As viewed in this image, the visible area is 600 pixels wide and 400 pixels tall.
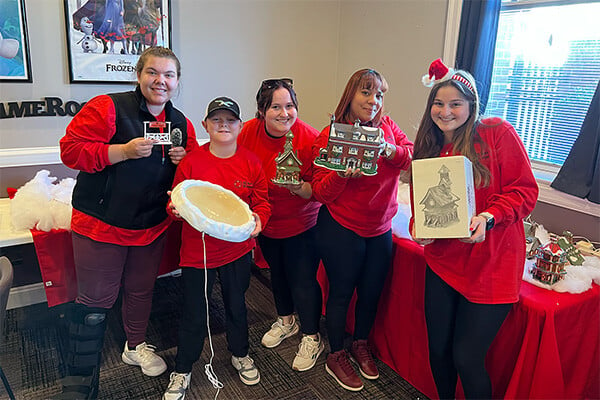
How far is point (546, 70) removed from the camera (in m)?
2.50

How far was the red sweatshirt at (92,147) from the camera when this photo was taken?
5.47 ft

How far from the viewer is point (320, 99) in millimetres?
3857

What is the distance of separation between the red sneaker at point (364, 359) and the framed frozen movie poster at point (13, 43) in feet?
7.94

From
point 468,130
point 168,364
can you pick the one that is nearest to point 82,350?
point 168,364

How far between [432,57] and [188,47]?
Answer: 5.61 ft

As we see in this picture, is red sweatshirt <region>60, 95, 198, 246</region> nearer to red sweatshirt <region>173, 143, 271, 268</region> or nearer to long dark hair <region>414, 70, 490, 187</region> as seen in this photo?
red sweatshirt <region>173, 143, 271, 268</region>

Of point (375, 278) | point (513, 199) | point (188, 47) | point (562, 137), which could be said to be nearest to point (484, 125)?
point (513, 199)

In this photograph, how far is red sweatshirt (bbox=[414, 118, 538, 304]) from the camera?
55.7 inches

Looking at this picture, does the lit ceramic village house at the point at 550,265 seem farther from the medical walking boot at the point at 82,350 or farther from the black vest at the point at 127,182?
the medical walking boot at the point at 82,350

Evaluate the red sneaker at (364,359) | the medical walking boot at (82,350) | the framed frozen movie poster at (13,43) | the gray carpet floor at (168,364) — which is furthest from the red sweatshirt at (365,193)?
the framed frozen movie poster at (13,43)

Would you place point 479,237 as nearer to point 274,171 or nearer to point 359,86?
point 359,86

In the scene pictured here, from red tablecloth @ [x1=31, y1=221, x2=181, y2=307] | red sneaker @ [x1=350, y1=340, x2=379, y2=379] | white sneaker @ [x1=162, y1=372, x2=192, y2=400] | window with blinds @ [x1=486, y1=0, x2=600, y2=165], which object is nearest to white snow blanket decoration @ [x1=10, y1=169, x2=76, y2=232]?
red tablecloth @ [x1=31, y1=221, x2=181, y2=307]

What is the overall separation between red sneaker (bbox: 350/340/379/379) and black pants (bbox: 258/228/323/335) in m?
0.22

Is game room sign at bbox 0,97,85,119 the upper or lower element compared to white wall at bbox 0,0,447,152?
lower
